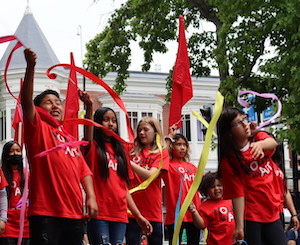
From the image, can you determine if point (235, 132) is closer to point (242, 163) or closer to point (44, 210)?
point (242, 163)

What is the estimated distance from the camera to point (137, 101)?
4409 centimetres

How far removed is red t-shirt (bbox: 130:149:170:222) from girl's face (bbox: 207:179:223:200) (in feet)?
1.82

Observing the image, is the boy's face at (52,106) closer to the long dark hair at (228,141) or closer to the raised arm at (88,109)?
the raised arm at (88,109)

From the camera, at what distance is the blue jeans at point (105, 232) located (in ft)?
20.4

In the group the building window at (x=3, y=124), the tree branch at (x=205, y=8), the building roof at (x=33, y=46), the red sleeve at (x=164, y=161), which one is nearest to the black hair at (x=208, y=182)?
the red sleeve at (x=164, y=161)

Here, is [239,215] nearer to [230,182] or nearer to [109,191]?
[230,182]

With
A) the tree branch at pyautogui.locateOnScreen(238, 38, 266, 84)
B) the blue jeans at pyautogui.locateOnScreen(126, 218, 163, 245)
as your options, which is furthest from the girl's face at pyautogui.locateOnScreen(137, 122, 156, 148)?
the tree branch at pyautogui.locateOnScreen(238, 38, 266, 84)

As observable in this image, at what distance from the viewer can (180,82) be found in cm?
808

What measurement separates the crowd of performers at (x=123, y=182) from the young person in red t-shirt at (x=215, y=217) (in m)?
0.01

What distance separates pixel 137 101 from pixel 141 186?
36788 mm

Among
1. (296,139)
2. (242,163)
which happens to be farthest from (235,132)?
(296,139)

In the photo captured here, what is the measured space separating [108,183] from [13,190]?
1622mm

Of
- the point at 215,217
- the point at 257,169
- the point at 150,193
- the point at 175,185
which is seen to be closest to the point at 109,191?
the point at 257,169

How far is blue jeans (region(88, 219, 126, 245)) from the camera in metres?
6.23
